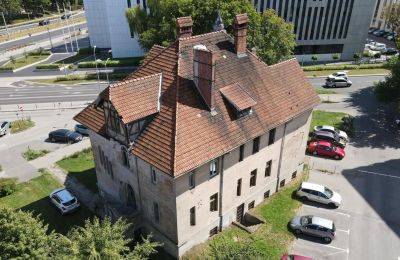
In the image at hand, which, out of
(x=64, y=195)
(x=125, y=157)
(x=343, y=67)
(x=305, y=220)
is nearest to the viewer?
(x=125, y=157)

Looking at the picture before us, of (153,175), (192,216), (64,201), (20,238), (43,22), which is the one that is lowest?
(64,201)

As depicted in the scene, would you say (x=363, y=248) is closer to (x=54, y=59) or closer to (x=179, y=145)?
(x=179, y=145)

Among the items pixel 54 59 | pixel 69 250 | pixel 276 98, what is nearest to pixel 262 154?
pixel 276 98

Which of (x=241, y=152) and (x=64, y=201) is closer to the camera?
(x=241, y=152)

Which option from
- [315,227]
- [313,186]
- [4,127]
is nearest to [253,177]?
[315,227]

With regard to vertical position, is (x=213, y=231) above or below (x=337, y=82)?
below

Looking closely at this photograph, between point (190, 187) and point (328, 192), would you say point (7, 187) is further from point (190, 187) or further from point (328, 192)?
point (328, 192)
